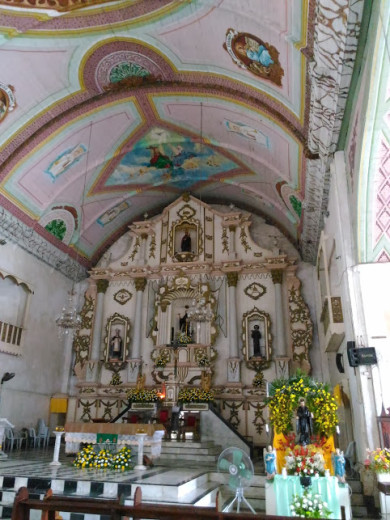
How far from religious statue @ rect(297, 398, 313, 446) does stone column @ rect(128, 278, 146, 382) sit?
871 centimetres

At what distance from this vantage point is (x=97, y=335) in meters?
15.8

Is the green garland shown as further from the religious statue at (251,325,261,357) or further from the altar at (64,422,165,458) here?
the religious statue at (251,325,261,357)

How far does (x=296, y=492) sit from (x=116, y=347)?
33.5 ft

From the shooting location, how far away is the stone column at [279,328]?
45.4 ft

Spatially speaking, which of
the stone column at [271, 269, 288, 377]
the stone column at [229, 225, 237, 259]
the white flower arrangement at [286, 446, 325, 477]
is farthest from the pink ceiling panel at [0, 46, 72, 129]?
the white flower arrangement at [286, 446, 325, 477]

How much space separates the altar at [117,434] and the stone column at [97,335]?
5513mm

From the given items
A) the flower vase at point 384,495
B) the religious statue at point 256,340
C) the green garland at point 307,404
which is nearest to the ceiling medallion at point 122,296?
the religious statue at point 256,340

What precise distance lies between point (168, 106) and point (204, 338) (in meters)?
7.81

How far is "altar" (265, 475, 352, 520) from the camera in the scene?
6.04 meters

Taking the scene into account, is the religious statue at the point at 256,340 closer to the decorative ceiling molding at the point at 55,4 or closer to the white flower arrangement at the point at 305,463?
the white flower arrangement at the point at 305,463

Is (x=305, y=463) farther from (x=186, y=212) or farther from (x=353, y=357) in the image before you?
(x=186, y=212)

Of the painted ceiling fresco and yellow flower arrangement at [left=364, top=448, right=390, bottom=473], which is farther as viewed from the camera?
the painted ceiling fresco

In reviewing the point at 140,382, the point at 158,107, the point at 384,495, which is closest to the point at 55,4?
the point at 158,107

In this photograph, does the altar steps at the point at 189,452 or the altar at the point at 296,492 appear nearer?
the altar at the point at 296,492
